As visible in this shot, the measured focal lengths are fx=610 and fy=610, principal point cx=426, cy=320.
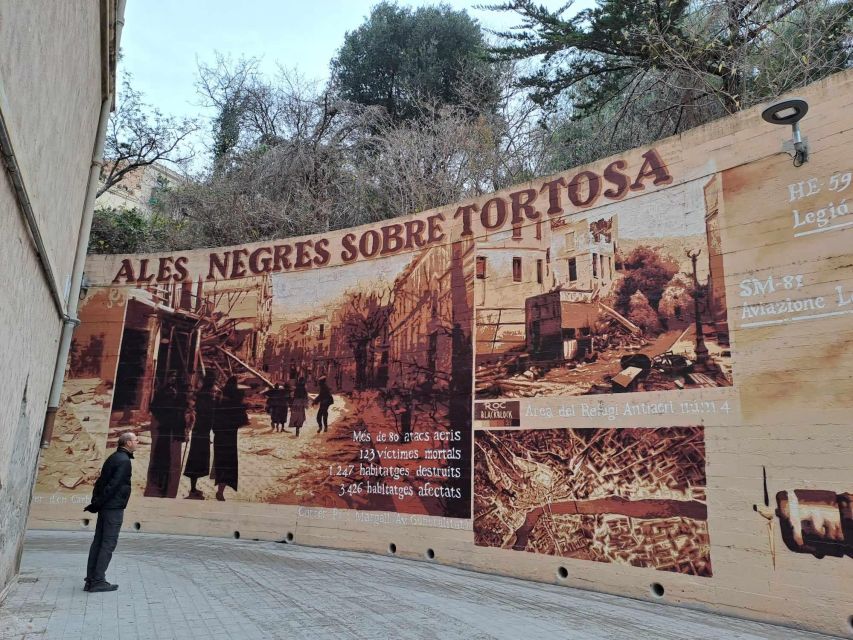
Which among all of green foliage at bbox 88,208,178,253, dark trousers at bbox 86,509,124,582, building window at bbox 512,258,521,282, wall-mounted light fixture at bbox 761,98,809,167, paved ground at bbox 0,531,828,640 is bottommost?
paved ground at bbox 0,531,828,640

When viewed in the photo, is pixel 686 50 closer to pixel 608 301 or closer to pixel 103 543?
pixel 608 301

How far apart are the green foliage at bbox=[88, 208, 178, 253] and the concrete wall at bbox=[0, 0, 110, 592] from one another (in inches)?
365

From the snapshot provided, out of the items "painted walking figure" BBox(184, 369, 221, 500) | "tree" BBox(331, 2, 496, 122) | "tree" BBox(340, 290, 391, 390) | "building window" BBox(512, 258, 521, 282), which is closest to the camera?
"building window" BBox(512, 258, 521, 282)

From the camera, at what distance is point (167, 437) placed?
11102mm

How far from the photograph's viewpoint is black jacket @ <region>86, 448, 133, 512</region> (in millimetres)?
6133

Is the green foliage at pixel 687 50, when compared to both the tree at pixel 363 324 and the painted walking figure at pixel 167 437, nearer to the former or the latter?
the tree at pixel 363 324

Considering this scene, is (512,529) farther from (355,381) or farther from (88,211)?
(88,211)

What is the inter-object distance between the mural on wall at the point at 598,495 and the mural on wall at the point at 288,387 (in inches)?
24.2

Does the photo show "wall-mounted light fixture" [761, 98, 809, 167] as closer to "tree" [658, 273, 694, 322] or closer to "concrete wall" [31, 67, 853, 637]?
"concrete wall" [31, 67, 853, 637]

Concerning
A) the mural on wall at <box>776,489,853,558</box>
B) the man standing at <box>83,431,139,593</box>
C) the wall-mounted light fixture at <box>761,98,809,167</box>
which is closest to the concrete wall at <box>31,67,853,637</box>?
the mural on wall at <box>776,489,853,558</box>

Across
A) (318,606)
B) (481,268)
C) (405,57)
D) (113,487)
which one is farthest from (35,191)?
Result: (405,57)

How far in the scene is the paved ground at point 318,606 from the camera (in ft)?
16.6

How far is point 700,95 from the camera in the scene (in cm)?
1205

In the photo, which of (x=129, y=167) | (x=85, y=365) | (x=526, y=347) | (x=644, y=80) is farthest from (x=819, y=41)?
(x=129, y=167)
